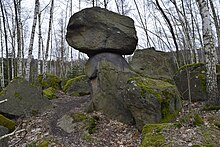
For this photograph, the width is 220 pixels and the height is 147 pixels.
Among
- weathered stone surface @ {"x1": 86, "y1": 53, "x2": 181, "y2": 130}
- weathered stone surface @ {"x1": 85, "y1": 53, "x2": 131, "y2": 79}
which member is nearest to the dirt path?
weathered stone surface @ {"x1": 86, "y1": 53, "x2": 181, "y2": 130}

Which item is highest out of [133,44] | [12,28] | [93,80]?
[12,28]

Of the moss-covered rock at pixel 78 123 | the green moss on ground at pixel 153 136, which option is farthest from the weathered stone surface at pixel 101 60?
the green moss on ground at pixel 153 136

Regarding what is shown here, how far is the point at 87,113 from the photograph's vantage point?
24.9 feet

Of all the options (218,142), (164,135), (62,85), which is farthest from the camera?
(62,85)

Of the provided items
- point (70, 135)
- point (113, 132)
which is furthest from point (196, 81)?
point (70, 135)

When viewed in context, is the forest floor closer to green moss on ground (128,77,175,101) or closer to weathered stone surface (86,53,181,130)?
weathered stone surface (86,53,181,130)

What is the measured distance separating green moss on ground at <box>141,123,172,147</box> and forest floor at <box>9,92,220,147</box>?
0.10 m

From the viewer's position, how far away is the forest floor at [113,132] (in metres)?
3.71

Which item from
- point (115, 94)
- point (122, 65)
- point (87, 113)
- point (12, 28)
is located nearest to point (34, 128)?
point (87, 113)

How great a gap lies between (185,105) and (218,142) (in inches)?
139

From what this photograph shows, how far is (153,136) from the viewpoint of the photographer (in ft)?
12.8

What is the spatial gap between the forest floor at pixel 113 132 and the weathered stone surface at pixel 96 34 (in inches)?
110

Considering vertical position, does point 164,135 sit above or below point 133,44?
below

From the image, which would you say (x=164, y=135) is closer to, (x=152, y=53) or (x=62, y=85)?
(x=152, y=53)
